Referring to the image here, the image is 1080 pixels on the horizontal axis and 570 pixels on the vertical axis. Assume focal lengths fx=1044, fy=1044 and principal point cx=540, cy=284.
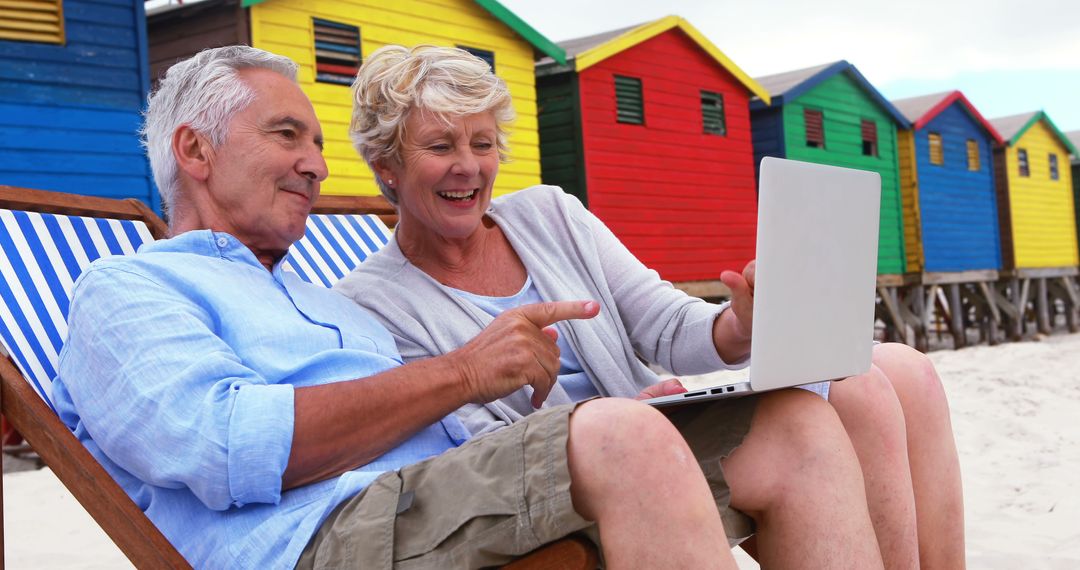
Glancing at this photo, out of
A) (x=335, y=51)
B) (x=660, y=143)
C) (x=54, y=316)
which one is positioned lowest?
(x=54, y=316)

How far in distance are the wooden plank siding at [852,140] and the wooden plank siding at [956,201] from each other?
0.61 metres

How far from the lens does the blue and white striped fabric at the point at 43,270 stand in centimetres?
217

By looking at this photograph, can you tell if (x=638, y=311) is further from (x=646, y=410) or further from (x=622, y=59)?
(x=622, y=59)

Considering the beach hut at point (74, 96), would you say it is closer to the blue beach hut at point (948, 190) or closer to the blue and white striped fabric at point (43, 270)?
the blue and white striped fabric at point (43, 270)

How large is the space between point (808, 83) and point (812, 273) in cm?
1389

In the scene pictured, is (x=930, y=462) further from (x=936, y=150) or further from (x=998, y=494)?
(x=936, y=150)

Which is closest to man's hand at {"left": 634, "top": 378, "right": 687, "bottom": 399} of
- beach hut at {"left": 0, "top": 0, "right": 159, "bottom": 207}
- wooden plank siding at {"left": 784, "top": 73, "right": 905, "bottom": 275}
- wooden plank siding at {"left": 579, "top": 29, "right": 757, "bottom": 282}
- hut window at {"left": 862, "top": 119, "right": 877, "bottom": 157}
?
beach hut at {"left": 0, "top": 0, "right": 159, "bottom": 207}

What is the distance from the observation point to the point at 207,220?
199cm

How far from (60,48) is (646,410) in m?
7.75

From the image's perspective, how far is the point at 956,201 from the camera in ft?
59.7

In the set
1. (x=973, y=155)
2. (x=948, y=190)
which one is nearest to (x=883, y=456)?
(x=948, y=190)

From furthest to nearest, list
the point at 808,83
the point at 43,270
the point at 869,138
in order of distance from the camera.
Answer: the point at 869,138 → the point at 808,83 → the point at 43,270

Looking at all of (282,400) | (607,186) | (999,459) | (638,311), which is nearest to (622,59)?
(607,186)

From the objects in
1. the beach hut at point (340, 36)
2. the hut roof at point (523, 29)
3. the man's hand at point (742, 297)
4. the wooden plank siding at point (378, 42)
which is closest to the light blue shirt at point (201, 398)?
the man's hand at point (742, 297)
